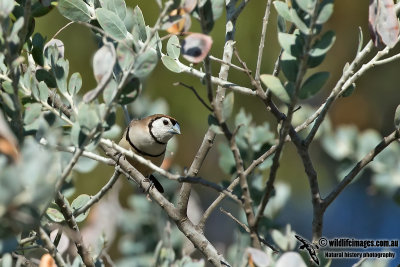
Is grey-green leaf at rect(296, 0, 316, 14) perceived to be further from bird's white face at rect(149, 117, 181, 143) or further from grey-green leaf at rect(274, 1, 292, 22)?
bird's white face at rect(149, 117, 181, 143)

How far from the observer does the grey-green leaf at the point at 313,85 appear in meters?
1.42

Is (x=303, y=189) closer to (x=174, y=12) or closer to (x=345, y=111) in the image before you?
(x=345, y=111)

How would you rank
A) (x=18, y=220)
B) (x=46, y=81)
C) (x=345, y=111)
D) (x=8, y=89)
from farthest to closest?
(x=345, y=111) < (x=46, y=81) < (x=8, y=89) < (x=18, y=220)

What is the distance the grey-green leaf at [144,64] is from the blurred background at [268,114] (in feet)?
9.33

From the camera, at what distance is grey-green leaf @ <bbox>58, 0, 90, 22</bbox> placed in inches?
72.6

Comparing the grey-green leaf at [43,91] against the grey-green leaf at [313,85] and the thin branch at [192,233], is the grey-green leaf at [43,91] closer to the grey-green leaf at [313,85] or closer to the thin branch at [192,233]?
the thin branch at [192,233]

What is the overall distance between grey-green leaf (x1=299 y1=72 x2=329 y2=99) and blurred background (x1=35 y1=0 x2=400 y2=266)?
2.74m

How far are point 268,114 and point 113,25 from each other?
497 centimetres

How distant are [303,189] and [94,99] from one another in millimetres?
5438

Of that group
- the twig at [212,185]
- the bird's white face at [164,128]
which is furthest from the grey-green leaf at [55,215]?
the bird's white face at [164,128]

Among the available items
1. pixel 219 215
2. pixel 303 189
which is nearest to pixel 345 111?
pixel 303 189

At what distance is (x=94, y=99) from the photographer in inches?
56.7

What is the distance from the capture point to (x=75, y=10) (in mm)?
1866

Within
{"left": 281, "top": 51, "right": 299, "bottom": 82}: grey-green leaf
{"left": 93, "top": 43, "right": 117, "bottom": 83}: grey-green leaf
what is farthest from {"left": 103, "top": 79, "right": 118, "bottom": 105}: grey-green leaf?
{"left": 281, "top": 51, "right": 299, "bottom": 82}: grey-green leaf
